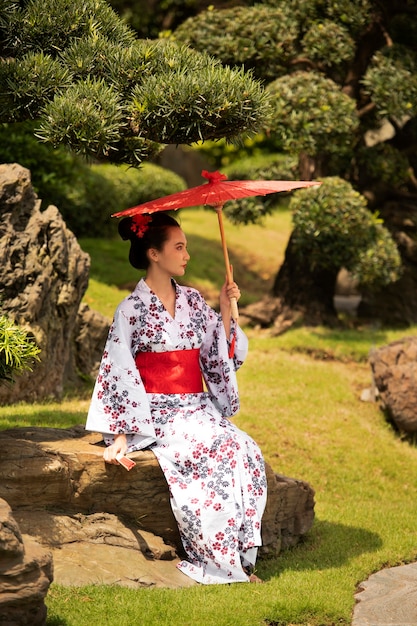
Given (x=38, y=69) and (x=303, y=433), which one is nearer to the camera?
(x=38, y=69)

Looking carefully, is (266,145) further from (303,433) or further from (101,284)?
(303,433)

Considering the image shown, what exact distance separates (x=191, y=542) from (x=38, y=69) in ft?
9.67

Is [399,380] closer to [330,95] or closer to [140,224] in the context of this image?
[330,95]

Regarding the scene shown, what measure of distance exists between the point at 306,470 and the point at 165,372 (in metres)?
3.14

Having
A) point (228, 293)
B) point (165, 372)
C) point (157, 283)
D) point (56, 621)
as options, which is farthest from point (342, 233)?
point (56, 621)

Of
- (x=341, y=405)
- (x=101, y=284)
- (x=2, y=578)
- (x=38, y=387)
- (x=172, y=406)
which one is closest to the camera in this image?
(x=2, y=578)

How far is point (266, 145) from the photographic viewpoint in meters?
22.3

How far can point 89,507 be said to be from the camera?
600 centimetres

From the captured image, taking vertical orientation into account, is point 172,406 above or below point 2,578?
above

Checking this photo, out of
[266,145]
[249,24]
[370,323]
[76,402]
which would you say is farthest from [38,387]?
[266,145]

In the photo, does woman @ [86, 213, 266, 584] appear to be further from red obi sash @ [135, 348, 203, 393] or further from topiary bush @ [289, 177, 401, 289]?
topiary bush @ [289, 177, 401, 289]

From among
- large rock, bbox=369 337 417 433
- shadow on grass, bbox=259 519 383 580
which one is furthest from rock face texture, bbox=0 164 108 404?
large rock, bbox=369 337 417 433

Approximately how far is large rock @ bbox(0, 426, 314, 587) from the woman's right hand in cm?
7

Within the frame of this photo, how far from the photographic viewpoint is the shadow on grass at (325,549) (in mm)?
6461
